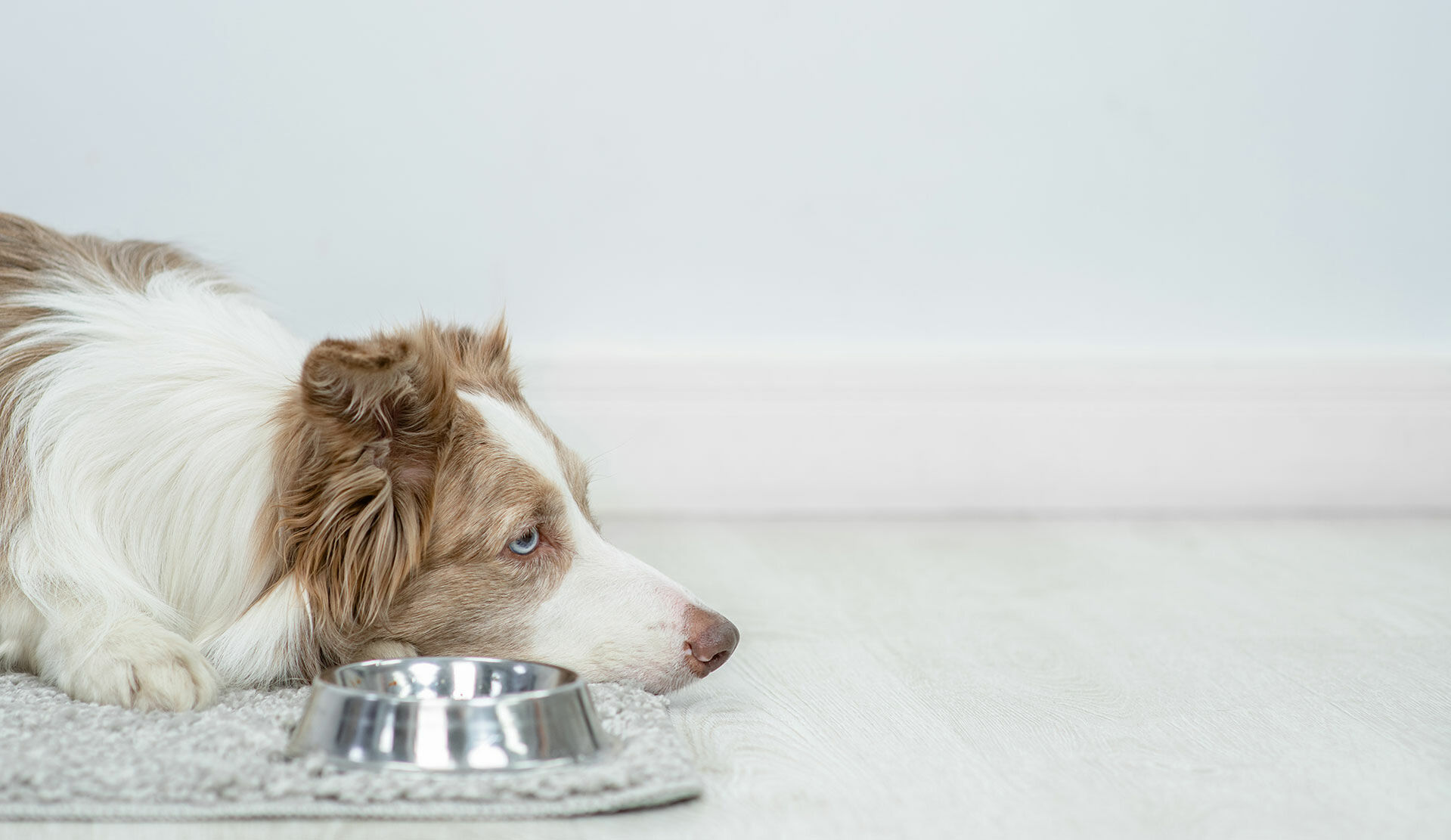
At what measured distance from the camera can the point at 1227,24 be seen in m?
3.32

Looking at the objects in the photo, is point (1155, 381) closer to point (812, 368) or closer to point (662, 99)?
point (812, 368)

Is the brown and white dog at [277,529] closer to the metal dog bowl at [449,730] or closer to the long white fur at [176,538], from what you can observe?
the long white fur at [176,538]

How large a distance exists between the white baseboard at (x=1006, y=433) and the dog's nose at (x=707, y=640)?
1.71 meters

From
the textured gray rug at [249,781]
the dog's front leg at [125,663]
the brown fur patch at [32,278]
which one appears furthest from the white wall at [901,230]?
the textured gray rug at [249,781]

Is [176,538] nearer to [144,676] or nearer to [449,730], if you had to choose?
[144,676]

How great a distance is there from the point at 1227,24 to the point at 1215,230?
0.58 metres

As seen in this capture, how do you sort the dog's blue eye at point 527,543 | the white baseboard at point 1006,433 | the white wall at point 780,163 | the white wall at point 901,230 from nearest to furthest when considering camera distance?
the dog's blue eye at point 527,543 < the white wall at point 780,163 < the white wall at point 901,230 < the white baseboard at point 1006,433

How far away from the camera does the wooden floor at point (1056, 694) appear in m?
1.13

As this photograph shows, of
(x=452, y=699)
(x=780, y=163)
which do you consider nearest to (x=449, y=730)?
(x=452, y=699)

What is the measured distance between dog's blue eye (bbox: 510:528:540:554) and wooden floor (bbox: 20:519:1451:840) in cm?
29

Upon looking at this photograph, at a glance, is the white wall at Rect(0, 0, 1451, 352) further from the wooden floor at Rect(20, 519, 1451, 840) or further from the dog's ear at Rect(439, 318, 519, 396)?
the dog's ear at Rect(439, 318, 519, 396)

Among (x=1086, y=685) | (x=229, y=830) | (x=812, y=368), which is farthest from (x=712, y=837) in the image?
(x=812, y=368)

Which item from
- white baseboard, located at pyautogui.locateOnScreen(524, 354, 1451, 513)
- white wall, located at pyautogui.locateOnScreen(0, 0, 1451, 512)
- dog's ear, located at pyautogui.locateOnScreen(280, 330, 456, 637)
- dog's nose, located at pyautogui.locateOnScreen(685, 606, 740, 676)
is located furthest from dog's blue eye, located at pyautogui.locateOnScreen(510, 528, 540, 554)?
white baseboard, located at pyautogui.locateOnScreen(524, 354, 1451, 513)

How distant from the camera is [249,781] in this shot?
108cm
